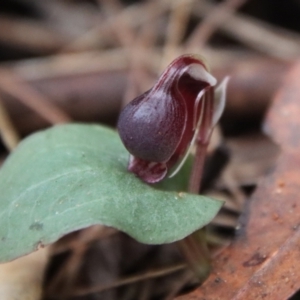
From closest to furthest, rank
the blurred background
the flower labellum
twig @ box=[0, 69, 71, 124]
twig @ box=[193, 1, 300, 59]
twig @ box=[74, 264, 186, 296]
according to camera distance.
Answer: the flower labellum → twig @ box=[74, 264, 186, 296] → the blurred background → twig @ box=[0, 69, 71, 124] → twig @ box=[193, 1, 300, 59]

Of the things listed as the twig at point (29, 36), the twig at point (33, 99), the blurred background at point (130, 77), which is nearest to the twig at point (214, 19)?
the blurred background at point (130, 77)

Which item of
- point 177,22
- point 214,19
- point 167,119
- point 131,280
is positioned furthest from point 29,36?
point 167,119

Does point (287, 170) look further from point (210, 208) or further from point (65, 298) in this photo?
point (65, 298)

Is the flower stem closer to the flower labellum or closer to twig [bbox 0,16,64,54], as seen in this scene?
the flower labellum

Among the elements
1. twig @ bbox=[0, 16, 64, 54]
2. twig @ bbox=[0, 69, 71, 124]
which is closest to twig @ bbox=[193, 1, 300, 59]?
twig @ bbox=[0, 16, 64, 54]

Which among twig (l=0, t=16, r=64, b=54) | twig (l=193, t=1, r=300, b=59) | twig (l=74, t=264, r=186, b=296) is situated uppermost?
twig (l=193, t=1, r=300, b=59)

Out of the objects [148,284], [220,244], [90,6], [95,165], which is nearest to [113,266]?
[148,284]

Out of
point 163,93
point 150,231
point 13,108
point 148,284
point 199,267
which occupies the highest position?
point 163,93
